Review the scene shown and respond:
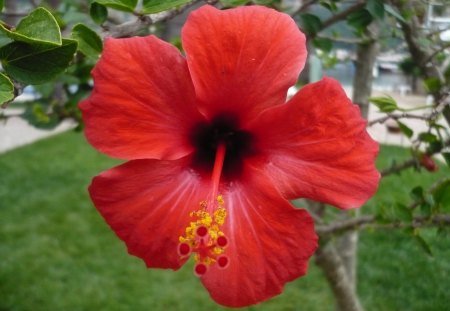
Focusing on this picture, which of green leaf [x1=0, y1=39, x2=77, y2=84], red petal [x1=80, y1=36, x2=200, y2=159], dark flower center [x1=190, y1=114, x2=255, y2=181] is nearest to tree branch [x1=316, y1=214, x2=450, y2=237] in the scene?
dark flower center [x1=190, y1=114, x2=255, y2=181]

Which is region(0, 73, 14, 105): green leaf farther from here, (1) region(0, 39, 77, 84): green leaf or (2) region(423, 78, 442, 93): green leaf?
(2) region(423, 78, 442, 93): green leaf

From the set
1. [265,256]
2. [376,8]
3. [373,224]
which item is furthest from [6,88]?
[373,224]

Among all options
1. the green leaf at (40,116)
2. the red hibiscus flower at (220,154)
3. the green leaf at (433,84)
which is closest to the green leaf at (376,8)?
the green leaf at (433,84)

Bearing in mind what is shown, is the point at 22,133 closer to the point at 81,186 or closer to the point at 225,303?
the point at 81,186

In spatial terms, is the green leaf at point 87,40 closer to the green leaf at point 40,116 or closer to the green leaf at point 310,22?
the green leaf at point 310,22

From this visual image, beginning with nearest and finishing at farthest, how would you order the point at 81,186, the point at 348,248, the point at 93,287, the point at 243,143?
the point at 243,143 < the point at 348,248 < the point at 93,287 < the point at 81,186

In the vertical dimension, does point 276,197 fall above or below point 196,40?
below

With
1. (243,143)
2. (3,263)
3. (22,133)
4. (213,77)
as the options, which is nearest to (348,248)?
(243,143)
